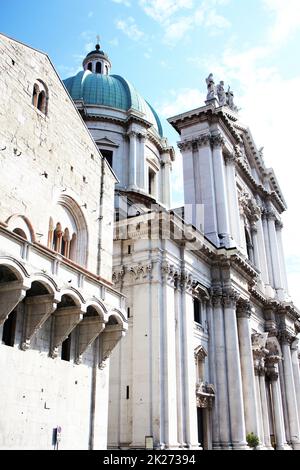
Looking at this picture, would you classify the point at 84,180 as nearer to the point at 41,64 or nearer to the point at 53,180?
the point at 53,180

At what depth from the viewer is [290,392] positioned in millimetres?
36344

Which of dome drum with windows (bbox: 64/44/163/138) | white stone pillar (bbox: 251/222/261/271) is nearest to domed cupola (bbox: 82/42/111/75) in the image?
dome drum with windows (bbox: 64/44/163/138)

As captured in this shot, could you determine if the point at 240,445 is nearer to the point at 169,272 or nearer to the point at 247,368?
the point at 247,368

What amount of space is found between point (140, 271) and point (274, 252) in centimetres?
2158

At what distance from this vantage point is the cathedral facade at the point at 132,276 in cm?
1291

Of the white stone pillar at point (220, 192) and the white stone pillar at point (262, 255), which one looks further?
the white stone pillar at point (262, 255)

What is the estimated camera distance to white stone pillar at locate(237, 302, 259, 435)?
27.2 m

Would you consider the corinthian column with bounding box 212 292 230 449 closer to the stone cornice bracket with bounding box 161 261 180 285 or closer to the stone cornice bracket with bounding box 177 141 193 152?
the stone cornice bracket with bounding box 161 261 180 285

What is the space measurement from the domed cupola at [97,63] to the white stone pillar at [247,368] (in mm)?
26612

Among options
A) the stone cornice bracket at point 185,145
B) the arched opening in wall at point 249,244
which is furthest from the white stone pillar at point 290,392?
the stone cornice bracket at point 185,145

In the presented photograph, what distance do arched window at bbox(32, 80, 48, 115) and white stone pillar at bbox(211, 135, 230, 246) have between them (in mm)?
16456

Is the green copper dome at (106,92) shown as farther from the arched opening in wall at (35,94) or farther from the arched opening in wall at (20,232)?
the arched opening in wall at (20,232)
